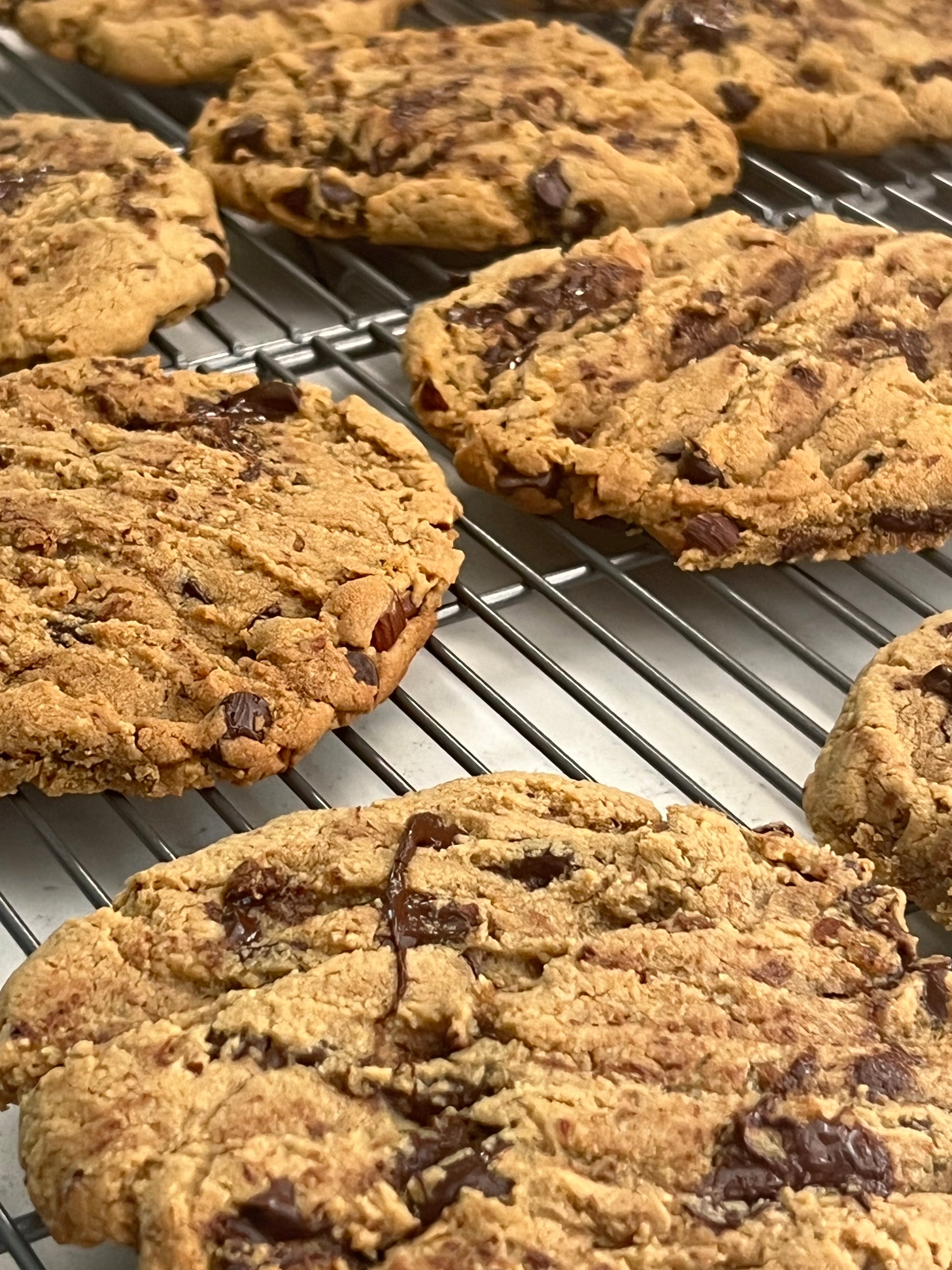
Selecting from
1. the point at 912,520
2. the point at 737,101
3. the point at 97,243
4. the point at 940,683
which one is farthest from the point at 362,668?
the point at 737,101

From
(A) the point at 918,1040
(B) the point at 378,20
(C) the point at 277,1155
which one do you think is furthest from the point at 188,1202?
(B) the point at 378,20

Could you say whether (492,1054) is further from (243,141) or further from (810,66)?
(810,66)

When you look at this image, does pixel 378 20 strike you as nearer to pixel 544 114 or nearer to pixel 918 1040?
pixel 544 114

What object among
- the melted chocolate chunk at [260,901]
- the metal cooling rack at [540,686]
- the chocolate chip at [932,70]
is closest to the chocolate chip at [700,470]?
the metal cooling rack at [540,686]

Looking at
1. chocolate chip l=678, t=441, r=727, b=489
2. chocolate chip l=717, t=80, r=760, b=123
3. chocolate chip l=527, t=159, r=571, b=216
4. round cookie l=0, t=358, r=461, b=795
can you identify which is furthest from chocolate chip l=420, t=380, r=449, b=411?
chocolate chip l=717, t=80, r=760, b=123

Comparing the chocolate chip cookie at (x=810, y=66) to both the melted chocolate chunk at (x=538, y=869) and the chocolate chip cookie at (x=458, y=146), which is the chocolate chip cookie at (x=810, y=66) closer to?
the chocolate chip cookie at (x=458, y=146)

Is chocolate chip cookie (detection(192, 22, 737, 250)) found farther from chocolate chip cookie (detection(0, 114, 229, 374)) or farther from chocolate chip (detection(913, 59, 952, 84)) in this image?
chocolate chip (detection(913, 59, 952, 84))

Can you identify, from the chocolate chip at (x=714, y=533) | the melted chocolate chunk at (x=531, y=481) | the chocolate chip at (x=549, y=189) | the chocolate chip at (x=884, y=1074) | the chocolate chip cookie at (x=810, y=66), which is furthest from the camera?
the chocolate chip cookie at (x=810, y=66)
